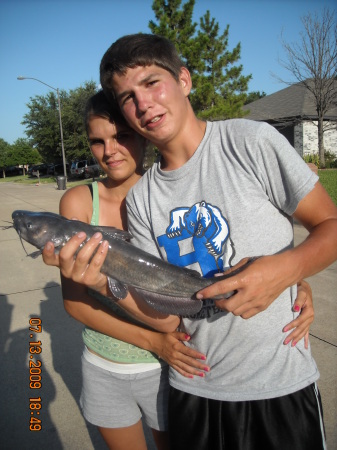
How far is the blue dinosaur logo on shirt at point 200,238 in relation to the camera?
1.73 metres

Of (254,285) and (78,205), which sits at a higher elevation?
(78,205)

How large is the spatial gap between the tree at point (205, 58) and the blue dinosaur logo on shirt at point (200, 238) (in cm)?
1740

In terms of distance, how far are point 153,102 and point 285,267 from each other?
3.30 ft

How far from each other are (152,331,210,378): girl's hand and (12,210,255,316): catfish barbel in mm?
177

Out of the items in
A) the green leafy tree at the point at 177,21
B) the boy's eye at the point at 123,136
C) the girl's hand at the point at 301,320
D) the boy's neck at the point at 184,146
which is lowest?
the girl's hand at the point at 301,320

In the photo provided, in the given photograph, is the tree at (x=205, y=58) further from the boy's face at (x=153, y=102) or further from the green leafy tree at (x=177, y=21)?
the boy's face at (x=153, y=102)

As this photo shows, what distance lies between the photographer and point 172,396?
1.93 m

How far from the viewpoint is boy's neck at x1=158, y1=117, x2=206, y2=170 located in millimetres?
1882

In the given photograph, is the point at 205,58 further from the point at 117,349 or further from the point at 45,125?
the point at 45,125

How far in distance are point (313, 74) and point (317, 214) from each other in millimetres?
28020

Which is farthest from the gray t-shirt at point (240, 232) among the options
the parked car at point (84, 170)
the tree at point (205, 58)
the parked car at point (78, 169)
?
the parked car at point (78, 169)

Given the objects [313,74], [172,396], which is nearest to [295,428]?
[172,396]

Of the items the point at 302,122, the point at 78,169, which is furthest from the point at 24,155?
the point at 302,122

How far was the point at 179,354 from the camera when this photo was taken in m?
1.85
